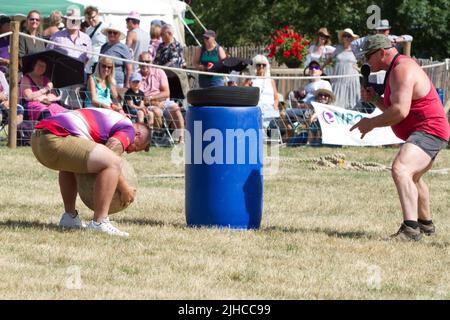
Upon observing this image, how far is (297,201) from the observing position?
42.2 ft

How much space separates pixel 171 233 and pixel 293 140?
9314 millimetres

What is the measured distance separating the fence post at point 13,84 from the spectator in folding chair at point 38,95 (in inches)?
18.4

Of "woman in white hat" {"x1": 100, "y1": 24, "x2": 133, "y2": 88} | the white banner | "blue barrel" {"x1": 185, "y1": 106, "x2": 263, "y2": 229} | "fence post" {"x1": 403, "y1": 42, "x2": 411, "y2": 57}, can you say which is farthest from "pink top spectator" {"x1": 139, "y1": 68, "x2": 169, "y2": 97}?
"blue barrel" {"x1": 185, "y1": 106, "x2": 263, "y2": 229}

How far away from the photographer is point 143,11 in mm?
25812

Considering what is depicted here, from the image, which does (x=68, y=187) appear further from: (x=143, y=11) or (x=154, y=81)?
(x=143, y=11)

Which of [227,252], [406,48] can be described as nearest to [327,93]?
[406,48]

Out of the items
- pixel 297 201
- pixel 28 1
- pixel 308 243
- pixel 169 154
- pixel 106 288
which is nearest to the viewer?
pixel 106 288

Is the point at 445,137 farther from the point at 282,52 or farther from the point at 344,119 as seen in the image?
the point at 282,52

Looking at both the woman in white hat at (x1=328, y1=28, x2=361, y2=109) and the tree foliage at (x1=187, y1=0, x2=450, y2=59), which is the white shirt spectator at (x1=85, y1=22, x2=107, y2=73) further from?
the tree foliage at (x1=187, y1=0, x2=450, y2=59)

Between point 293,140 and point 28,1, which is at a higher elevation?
point 28,1

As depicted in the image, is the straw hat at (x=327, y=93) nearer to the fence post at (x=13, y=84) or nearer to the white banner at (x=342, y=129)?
the white banner at (x=342, y=129)

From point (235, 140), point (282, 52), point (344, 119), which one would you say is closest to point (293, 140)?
point (344, 119)

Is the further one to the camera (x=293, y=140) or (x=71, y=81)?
(x=293, y=140)

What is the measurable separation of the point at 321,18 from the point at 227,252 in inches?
954
